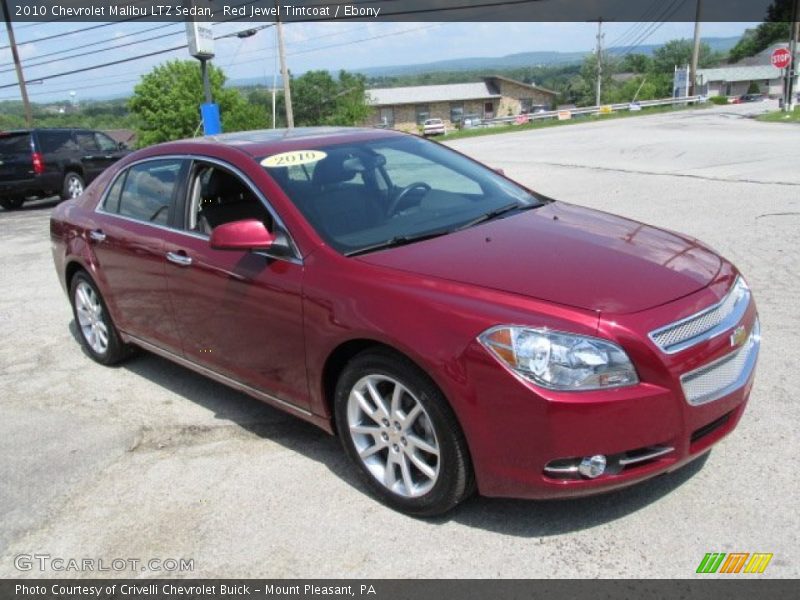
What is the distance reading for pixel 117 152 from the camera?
673 inches

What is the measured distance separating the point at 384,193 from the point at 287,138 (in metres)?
0.87

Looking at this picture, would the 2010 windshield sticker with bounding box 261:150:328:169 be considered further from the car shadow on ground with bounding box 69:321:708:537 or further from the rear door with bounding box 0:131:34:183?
the rear door with bounding box 0:131:34:183

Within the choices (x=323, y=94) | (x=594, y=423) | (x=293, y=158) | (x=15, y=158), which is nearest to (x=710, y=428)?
(x=594, y=423)

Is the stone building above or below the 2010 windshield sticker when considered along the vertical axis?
below

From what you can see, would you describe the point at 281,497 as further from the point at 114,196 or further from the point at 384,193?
the point at 114,196

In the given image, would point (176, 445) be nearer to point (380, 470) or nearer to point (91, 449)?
point (91, 449)

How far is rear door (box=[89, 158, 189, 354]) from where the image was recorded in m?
4.38

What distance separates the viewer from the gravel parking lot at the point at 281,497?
2.85m

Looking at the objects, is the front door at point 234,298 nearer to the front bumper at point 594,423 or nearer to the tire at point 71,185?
the front bumper at point 594,423

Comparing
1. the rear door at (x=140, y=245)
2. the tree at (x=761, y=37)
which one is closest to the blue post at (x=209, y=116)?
the rear door at (x=140, y=245)

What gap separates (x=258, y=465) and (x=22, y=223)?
12072mm

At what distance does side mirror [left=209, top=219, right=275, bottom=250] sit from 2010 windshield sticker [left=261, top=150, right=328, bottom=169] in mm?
506

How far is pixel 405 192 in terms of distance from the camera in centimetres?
395

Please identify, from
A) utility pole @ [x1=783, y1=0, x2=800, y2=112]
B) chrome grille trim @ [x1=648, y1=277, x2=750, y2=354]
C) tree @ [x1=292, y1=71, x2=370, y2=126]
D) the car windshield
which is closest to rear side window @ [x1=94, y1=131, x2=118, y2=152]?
the car windshield
